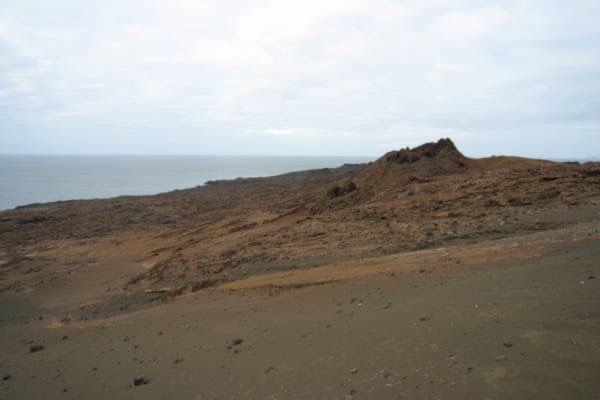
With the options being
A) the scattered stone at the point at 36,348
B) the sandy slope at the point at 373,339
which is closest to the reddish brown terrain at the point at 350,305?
the sandy slope at the point at 373,339

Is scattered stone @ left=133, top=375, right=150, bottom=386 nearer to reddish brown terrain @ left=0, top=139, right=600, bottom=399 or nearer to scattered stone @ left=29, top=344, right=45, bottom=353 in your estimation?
reddish brown terrain @ left=0, top=139, right=600, bottom=399

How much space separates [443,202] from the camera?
13594 mm

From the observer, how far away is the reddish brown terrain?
421cm

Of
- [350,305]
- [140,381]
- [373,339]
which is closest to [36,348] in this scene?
[140,381]

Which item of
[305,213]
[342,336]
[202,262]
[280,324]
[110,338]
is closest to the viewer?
[342,336]

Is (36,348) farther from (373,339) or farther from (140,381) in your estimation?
(373,339)

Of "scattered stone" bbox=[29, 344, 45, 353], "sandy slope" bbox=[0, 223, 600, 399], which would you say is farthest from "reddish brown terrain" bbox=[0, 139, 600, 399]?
"scattered stone" bbox=[29, 344, 45, 353]

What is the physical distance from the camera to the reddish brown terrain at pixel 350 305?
421cm

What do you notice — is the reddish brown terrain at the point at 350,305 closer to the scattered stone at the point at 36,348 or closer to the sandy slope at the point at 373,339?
the sandy slope at the point at 373,339

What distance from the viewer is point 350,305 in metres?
7.02

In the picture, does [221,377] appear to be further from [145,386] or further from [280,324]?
[280,324]

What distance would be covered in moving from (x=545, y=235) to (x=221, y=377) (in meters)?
7.11

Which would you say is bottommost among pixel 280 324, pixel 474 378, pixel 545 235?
pixel 280 324

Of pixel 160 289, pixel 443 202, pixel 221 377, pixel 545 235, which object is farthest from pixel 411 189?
pixel 221 377
